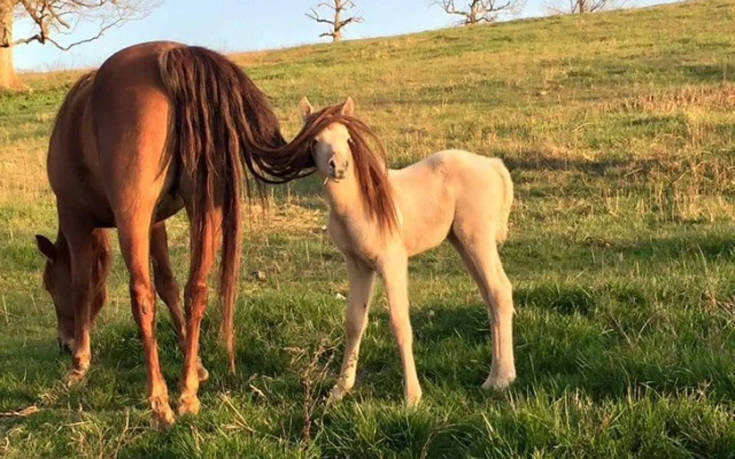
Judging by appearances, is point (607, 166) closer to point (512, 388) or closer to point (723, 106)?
point (723, 106)

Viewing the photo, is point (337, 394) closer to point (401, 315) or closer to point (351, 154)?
point (401, 315)

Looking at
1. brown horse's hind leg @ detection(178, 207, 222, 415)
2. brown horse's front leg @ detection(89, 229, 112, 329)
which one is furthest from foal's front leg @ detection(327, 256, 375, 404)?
brown horse's front leg @ detection(89, 229, 112, 329)

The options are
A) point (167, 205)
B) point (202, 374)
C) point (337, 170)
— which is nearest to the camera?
point (337, 170)

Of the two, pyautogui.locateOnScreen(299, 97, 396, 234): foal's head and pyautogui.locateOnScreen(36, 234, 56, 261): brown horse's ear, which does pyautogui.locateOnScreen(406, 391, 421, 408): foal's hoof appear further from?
pyautogui.locateOnScreen(36, 234, 56, 261): brown horse's ear

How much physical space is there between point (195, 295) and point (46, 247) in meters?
1.80

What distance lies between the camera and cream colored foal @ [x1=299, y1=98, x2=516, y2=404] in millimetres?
3869

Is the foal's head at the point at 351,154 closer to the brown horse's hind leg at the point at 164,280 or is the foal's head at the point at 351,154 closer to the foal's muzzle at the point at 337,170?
the foal's muzzle at the point at 337,170

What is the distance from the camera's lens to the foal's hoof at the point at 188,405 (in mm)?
4102

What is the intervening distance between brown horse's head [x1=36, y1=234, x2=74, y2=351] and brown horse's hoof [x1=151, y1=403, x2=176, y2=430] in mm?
1763

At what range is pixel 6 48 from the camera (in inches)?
1078

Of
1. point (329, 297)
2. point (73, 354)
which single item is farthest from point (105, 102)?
point (329, 297)

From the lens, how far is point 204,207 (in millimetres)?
4164

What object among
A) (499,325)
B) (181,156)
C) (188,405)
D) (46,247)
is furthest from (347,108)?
(46,247)

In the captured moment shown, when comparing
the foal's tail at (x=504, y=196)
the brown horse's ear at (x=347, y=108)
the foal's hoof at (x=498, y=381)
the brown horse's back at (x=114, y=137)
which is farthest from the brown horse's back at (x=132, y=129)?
the foal's hoof at (x=498, y=381)
